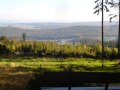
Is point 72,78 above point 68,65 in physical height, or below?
above

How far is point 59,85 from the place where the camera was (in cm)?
1639

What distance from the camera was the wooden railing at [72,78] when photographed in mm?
16203

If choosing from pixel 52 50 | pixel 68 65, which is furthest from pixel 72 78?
pixel 52 50

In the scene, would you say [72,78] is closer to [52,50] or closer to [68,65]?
[68,65]

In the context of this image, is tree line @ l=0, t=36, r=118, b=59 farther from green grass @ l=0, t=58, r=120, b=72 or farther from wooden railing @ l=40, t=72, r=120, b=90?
wooden railing @ l=40, t=72, r=120, b=90

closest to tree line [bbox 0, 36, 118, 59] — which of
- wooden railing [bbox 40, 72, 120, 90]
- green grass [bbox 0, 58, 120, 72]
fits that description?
green grass [bbox 0, 58, 120, 72]

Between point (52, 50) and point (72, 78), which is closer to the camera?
point (72, 78)

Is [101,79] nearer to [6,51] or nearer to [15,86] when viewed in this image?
[15,86]

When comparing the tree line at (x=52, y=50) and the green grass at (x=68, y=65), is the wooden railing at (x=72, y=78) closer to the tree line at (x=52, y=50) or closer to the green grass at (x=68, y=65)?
the green grass at (x=68, y=65)

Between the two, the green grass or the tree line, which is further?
the tree line

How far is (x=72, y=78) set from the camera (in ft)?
53.4

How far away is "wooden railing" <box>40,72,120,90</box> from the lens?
16203mm

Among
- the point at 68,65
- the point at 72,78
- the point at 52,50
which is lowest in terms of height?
the point at 52,50

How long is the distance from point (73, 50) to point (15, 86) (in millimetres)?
51342
